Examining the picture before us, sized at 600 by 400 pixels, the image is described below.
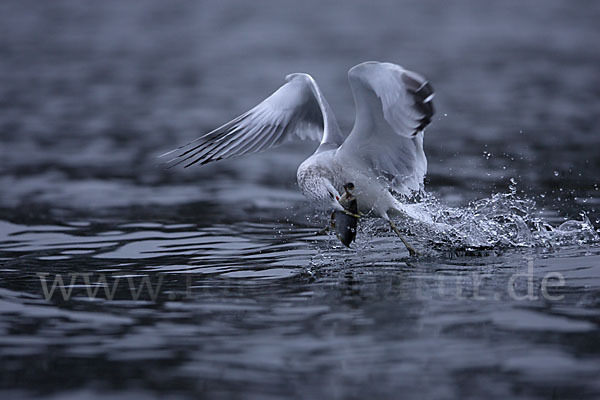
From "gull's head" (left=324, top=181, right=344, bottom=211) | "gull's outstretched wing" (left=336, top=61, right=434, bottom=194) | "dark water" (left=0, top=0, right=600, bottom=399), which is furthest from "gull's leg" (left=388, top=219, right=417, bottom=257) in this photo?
"gull's head" (left=324, top=181, right=344, bottom=211)

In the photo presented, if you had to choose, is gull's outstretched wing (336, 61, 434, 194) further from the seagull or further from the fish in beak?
the fish in beak

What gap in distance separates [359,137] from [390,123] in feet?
2.24

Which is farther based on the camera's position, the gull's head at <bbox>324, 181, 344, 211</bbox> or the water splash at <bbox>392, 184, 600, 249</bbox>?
the water splash at <bbox>392, 184, 600, 249</bbox>

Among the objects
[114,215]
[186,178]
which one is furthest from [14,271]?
[186,178]

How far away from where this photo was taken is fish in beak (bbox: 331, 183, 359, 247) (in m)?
7.31

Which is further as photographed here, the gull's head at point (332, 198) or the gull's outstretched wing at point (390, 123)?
the gull's head at point (332, 198)

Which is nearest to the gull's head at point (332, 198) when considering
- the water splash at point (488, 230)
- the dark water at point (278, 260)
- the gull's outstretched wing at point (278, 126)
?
the dark water at point (278, 260)

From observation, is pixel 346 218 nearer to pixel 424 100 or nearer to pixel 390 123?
pixel 390 123

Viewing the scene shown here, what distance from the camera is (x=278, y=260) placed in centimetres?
787

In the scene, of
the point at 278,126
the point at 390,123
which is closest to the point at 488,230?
the point at 390,123

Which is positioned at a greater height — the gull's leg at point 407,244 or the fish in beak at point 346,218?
the fish in beak at point 346,218

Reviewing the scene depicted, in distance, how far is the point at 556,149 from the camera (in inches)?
513

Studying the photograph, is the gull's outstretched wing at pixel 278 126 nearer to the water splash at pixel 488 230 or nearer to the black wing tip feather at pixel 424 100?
the water splash at pixel 488 230

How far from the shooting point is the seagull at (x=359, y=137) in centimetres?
684
